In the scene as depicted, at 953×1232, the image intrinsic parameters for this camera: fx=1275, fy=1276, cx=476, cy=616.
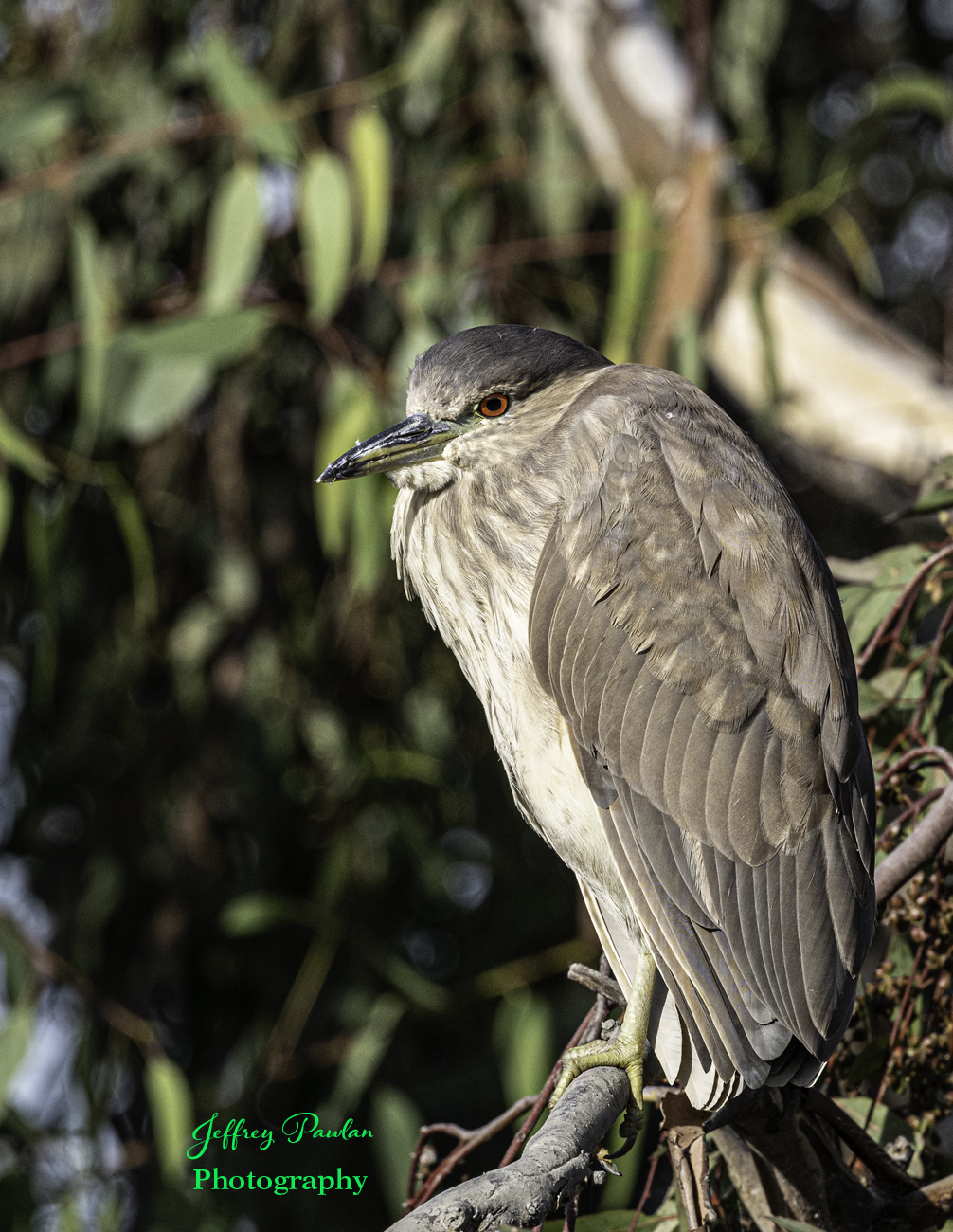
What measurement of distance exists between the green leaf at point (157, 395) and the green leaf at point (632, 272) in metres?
0.73

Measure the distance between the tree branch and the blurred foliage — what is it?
3.56 feet

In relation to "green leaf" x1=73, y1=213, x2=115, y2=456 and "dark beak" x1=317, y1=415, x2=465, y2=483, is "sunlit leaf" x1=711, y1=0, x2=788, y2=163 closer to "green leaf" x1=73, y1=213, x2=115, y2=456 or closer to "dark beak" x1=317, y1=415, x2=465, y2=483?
"green leaf" x1=73, y1=213, x2=115, y2=456

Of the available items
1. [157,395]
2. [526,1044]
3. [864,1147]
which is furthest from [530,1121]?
[157,395]

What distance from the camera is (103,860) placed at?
109 inches

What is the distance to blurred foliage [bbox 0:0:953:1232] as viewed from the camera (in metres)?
2.27

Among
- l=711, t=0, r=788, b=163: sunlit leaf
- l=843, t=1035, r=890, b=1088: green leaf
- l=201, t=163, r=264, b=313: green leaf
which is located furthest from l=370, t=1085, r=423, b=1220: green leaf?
l=711, t=0, r=788, b=163: sunlit leaf

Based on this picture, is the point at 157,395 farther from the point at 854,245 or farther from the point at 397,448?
the point at 854,245

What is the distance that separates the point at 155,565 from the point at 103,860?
67 cm

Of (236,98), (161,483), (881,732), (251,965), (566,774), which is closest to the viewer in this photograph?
(566,774)

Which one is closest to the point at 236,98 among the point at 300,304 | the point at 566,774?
the point at 300,304

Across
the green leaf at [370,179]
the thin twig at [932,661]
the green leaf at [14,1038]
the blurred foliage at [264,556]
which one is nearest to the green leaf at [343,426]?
the blurred foliage at [264,556]

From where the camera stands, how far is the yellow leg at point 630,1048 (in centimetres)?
128

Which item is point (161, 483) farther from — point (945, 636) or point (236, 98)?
point (945, 636)

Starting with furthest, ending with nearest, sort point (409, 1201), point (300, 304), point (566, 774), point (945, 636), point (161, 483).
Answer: point (161, 483)
point (300, 304)
point (945, 636)
point (566, 774)
point (409, 1201)
